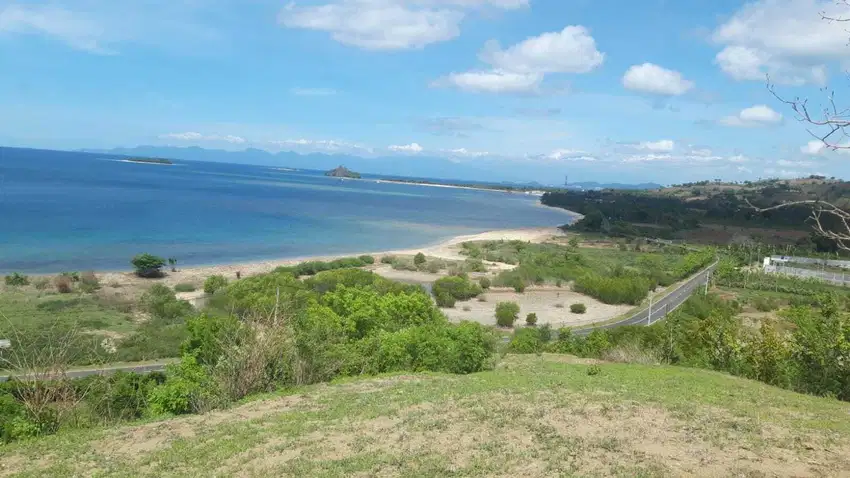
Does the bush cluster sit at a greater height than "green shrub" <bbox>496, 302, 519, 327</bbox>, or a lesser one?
greater

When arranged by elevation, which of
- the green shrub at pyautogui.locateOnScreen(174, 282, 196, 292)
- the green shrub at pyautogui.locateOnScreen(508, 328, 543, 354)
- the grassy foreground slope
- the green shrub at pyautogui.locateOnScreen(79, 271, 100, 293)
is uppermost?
the grassy foreground slope

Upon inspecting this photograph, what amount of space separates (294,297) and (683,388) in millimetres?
22156

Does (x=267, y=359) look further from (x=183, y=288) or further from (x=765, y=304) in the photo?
(x=765, y=304)

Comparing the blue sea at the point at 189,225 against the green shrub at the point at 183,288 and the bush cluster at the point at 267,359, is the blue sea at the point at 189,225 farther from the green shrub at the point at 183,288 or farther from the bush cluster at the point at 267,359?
the bush cluster at the point at 267,359

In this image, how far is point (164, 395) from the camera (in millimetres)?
15445

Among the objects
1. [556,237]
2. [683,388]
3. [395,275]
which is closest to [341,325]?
[683,388]

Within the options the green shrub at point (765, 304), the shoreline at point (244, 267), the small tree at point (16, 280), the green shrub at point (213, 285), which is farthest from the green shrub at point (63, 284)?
the green shrub at point (765, 304)

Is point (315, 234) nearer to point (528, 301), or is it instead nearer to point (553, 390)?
point (528, 301)

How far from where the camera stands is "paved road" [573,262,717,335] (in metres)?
43.2

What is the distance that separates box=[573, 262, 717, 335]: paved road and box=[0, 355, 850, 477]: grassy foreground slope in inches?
965

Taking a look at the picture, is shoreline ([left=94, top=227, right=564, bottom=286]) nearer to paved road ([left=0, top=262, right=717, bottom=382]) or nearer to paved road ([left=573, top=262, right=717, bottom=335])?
paved road ([left=0, top=262, right=717, bottom=382])

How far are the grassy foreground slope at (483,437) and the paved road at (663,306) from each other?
2452cm

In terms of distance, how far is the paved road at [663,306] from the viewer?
142 feet

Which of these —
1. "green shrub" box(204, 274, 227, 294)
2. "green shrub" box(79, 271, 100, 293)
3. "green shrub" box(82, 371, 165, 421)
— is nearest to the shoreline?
"green shrub" box(79, 271, 100, 293)
